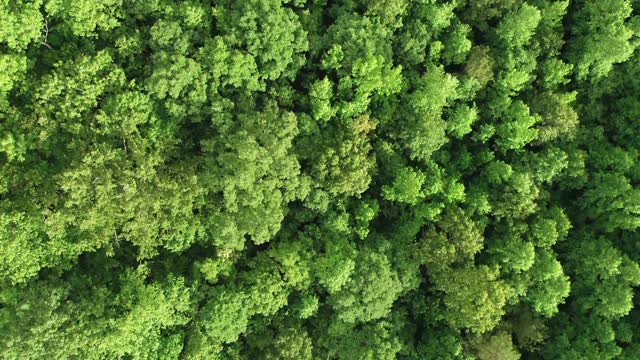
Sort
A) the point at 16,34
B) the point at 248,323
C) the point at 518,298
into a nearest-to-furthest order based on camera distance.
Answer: the point at 16,34 < the point at 248,323 < the point at 518,298

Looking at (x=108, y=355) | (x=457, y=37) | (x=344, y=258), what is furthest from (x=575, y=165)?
(x=108, y=355)

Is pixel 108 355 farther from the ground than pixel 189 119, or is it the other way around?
pixel 189 119

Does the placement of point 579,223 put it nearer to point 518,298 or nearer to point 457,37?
point 518,298

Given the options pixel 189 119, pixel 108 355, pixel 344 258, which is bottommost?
pixel 108 355

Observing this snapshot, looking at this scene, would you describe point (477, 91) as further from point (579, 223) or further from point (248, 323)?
point (248, 323)

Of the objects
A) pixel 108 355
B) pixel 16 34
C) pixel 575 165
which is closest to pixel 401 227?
pixel 575 165

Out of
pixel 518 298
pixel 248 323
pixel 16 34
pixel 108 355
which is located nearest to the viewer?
pixel 16 34

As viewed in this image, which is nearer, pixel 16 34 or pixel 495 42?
pixel 16 34
